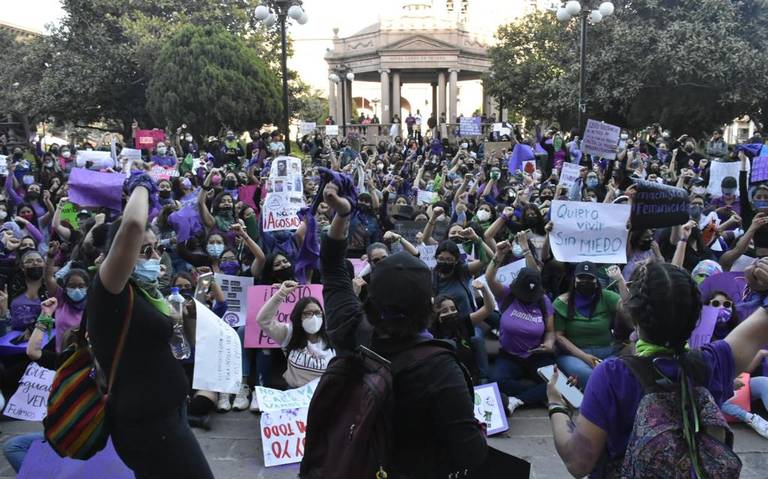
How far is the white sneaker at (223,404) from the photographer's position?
19.1 feet

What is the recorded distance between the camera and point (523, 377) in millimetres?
6016

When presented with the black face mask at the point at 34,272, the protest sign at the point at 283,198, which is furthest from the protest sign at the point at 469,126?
the black face mask at the point at 34,272

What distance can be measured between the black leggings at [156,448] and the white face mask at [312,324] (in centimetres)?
275

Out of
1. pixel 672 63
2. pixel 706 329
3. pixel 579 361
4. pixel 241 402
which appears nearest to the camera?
pixel 706 329

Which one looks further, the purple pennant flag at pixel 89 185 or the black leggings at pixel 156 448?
the purple pennant flag at pixel 89 185

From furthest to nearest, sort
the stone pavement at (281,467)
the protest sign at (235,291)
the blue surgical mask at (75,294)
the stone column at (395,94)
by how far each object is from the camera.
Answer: the stone column at (395,94)
the protest sign at (235,291)
the blue surgical mask at (75,294)
the stone pavement at (281,467)

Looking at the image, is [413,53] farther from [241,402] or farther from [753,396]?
[753,396]

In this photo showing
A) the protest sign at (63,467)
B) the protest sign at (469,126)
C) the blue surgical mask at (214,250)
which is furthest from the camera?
the protest sign at (469,126)

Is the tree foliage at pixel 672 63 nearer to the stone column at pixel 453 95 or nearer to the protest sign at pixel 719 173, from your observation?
the stone column at pixel 453 95

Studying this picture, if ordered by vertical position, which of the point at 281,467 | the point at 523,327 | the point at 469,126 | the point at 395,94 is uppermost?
the point at 395,94

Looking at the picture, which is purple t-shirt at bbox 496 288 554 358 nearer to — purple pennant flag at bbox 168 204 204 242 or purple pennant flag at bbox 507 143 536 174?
purple pennant flag at bbox 168 204 204 242

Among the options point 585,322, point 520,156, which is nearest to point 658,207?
point 585,322

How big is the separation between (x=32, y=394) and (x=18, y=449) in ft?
6.06

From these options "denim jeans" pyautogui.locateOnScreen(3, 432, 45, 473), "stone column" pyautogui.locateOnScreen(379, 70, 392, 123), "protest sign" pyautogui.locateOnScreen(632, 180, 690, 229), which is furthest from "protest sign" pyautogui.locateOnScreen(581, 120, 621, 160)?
"stone column" pyautogui.locateOnScreen(379, 70, 392, 123)
